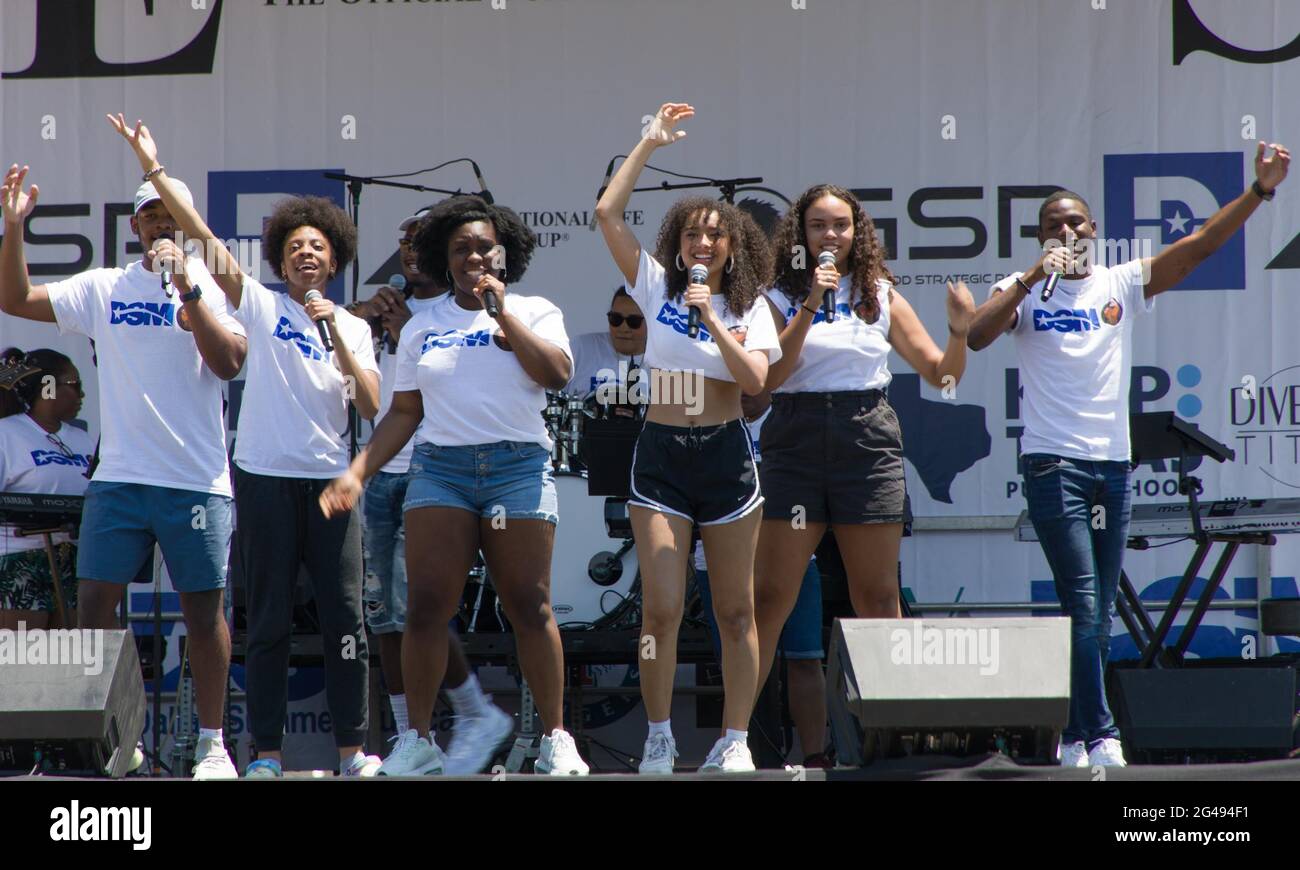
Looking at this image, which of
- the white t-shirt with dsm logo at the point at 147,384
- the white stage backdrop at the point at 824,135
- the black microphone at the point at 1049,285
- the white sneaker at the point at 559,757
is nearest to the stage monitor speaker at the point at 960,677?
the white sneaker at the point at 559,757

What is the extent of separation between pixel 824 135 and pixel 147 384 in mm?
3382

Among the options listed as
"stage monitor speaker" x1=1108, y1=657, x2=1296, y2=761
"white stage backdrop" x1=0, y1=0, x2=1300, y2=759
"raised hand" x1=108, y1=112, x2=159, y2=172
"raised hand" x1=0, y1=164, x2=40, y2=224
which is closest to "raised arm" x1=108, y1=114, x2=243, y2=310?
"raised hand" x1=108, y1=112, x2=159, y2=172

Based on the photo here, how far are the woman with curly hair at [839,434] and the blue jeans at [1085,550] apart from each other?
452mm

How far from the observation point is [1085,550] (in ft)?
14.1

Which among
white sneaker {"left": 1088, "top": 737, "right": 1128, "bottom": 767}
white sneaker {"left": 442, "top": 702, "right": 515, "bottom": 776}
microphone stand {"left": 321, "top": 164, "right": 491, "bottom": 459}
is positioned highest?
microphone stand {"left": 321, "top": 164, "right": 491, "bottom": 459}

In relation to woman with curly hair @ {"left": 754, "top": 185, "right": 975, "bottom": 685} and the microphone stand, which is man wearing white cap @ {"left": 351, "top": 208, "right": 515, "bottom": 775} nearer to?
the microphone stand

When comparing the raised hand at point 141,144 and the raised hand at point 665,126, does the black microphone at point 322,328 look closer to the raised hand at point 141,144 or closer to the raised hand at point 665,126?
the raised hand at point 141,144

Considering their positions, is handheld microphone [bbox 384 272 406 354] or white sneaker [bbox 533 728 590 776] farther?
handheld microphone [bbox 384 272 406 354]

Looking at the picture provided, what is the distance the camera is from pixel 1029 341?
4.48 m

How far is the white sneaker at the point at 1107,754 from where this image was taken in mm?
4113

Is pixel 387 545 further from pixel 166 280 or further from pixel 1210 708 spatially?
A: pixel 1210 708

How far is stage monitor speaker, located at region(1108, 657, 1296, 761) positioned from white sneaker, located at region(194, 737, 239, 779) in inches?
110

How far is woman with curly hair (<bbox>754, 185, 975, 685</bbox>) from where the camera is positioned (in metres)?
4.20
